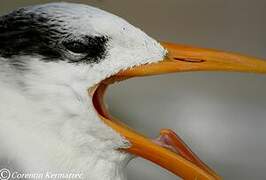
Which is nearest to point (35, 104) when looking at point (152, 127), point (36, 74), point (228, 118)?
point (36, 74)

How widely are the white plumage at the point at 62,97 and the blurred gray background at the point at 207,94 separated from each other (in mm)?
403

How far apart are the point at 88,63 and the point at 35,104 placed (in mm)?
98

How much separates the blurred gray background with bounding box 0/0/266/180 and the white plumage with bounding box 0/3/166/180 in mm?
403

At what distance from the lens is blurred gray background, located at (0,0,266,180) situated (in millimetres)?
1166

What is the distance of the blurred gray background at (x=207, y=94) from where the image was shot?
117 centimetres

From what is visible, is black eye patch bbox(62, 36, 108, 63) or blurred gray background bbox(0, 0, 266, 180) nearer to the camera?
black eye patch bbox(62, 36, 108, 63)

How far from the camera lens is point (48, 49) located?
729mm

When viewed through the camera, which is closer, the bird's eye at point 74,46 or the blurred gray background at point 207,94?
the bird's eye at point 74,46

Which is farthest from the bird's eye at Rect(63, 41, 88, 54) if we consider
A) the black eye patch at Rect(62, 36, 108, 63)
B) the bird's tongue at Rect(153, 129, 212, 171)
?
the bird's tongue at Rect(153, 129, 212, 171)

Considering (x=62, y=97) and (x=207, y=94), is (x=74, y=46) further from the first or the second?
(x=207, y=94)

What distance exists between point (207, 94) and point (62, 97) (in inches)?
20.4
